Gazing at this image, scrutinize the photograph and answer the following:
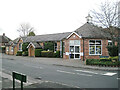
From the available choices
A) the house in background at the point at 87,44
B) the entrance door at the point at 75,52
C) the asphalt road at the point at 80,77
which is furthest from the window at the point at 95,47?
the asphalt road at the point at 80,77

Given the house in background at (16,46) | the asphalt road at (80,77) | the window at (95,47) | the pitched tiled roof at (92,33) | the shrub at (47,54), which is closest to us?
the asphalt road at (80,77)

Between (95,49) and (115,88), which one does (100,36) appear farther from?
(115,88)

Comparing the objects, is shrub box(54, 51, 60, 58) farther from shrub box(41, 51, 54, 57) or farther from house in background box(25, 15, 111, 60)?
house in background box(25, 15, 111, 60)

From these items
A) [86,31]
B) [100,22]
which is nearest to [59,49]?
[86,31]

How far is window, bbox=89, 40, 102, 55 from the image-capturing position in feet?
66.9

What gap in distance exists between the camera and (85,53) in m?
20.3

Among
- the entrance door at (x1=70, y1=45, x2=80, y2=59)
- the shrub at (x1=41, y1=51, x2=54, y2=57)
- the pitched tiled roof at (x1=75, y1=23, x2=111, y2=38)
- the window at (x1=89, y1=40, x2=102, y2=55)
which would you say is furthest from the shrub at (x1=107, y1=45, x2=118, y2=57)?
the shrub at (x1=41, y1=51, x2=54, y2=57)

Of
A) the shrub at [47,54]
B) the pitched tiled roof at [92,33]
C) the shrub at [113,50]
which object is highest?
the pitched tiled roof at [92,33]

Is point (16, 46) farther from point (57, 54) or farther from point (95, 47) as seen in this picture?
point (95, 47)

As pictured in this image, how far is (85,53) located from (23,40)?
20.0 m

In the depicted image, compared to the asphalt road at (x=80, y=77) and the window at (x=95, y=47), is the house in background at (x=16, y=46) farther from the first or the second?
the asphalt road at (x=80, y=77)

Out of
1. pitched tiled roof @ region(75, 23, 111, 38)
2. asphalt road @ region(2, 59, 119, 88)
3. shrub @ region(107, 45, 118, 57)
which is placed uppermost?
pitched tiled roof @ region(75, 23, 111, 38)

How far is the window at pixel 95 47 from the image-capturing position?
20.4 metres

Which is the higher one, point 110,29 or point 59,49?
point 110,29
